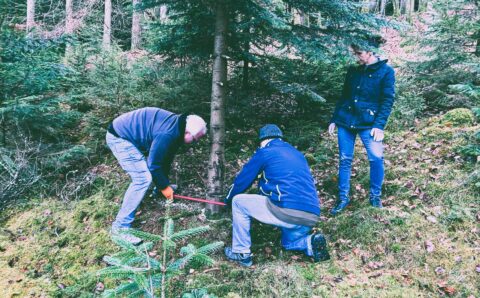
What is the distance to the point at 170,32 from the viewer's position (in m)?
6.34

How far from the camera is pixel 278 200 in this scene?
13.8ft

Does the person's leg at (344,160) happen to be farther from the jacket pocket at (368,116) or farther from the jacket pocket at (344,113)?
the jacket pocket at (368,116)

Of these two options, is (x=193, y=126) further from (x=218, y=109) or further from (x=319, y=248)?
(x=319, y=248)

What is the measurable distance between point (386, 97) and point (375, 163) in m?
0.93

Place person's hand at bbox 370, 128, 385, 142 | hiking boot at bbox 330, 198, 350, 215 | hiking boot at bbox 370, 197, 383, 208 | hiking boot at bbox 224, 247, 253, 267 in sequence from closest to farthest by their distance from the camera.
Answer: hiking boot at bbox 224, 247, 253, 267, person's hand at bbox 370, 128, 385, 142, hiking boot at bbox 370, 197, 383, 208, hiking boot at bbox 330, 198, 350, 215

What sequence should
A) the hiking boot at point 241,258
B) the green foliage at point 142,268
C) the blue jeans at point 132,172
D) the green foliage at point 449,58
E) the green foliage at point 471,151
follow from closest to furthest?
the green foliage at point 142,268, the hiking boot at point 241,258, the blue jeans at point 132,172, the green foliage at point 471,151, the green foliage at point 449,58

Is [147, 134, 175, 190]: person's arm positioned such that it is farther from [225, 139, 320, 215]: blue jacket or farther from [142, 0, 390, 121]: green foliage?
[142, 0, 390, 121]: green foliage

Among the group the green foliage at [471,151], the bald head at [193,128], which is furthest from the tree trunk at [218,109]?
the green foliage at [471,151]

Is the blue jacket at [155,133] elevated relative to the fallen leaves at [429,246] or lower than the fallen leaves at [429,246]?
elevated

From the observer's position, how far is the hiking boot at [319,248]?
14.3 feet

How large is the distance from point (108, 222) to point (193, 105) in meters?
2.53

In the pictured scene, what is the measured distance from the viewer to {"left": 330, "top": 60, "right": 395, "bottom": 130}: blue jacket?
16.3 feet

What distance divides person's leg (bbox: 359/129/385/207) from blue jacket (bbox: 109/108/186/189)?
2566 mm

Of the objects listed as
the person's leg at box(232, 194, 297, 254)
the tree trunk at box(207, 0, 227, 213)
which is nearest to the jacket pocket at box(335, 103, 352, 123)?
the tree trunk at box(207, 0, 227, 213)
